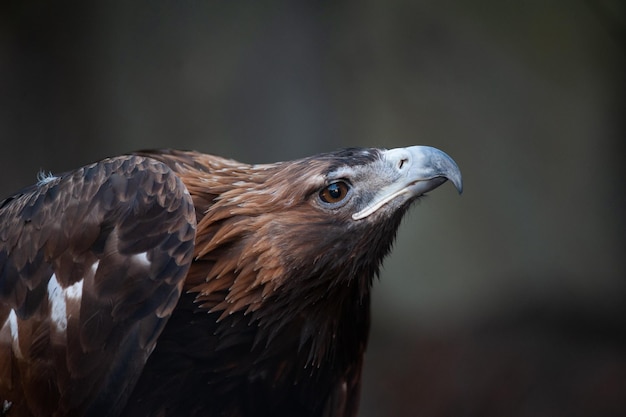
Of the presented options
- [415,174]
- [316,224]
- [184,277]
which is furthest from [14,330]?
[415,174]

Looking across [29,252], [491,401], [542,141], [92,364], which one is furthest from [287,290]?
[542,141]

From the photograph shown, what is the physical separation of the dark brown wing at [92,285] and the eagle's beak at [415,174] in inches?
32.0

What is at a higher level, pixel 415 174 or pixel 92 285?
pixel 415 174

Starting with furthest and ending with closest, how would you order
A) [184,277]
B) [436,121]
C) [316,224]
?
[436,121]
[316,224]
[184,277]

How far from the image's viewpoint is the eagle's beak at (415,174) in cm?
334

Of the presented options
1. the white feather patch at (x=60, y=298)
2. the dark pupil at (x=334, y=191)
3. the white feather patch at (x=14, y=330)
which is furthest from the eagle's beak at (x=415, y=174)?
the white feather patch at (x=14, y=330)

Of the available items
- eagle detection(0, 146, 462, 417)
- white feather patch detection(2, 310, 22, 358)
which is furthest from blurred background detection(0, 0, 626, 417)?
white feather patch detection(2, 310, 22, 358)

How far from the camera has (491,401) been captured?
7254 mm

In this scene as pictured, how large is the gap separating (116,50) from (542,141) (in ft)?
13.9

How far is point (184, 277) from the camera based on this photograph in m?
3.32

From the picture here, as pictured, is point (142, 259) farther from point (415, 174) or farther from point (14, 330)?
point (415, 174)

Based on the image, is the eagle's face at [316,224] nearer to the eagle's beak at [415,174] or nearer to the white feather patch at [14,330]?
→ the eagle's beak at [415,174]

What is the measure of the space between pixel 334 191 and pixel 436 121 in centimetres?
450

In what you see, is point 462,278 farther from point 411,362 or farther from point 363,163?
point 363,163
